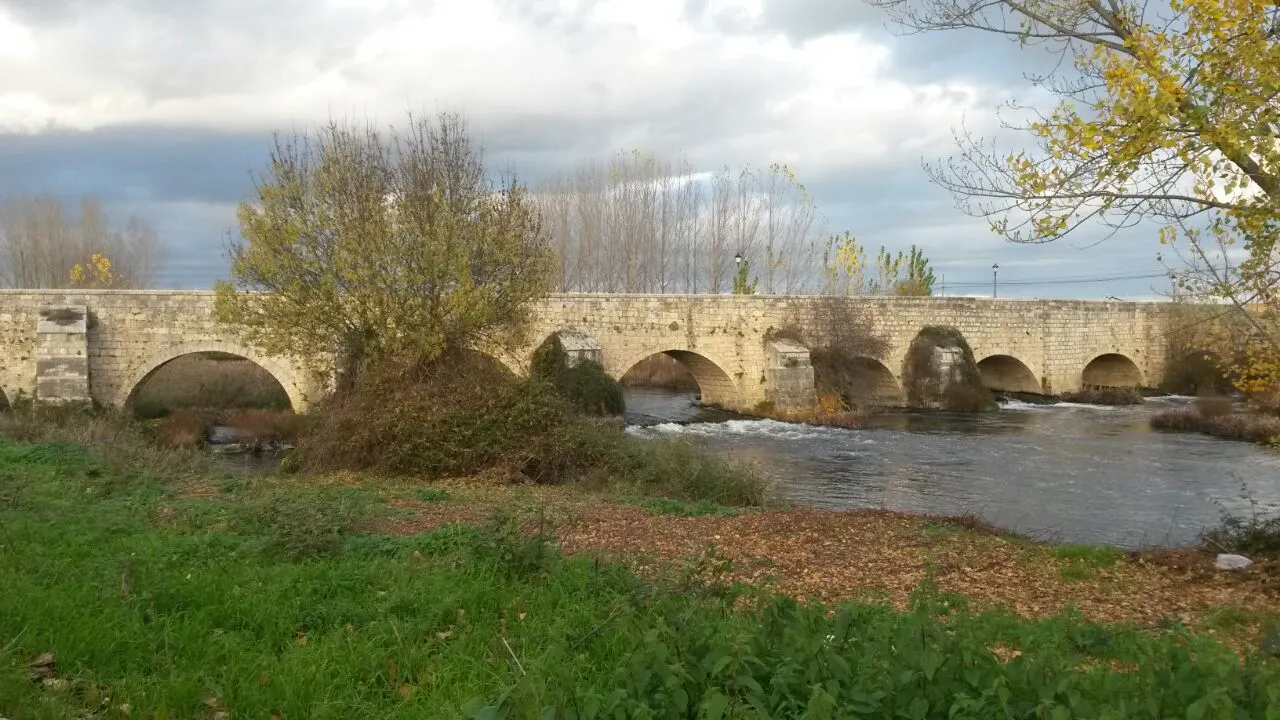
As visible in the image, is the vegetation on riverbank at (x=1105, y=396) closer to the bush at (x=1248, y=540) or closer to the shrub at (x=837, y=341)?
the shrub at (x=837, y=341)

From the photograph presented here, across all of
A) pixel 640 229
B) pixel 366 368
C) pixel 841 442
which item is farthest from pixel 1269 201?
pixel 640 229

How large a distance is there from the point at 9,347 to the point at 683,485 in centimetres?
1551

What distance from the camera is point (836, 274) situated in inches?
1593

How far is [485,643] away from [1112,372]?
34075 millimetres

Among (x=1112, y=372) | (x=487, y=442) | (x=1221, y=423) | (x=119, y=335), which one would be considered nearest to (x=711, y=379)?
(x=1221, y=423)

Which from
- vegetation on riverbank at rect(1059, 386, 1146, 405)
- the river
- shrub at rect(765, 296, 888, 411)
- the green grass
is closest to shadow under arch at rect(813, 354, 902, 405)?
shrub at rect(765, 296, 888, 411)

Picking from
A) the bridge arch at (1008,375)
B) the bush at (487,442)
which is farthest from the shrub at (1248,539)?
the bridge arch at (1008,375)

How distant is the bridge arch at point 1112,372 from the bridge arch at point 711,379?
1389cm

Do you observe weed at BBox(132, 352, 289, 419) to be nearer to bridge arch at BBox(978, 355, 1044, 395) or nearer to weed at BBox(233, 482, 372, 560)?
weed at BBox(233, 482, 372, 560)

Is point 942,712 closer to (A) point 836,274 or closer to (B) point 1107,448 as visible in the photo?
(B) point 1107,448

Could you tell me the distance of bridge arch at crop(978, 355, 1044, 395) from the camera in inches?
1159

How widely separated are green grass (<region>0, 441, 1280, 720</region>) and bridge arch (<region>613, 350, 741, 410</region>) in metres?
18.7

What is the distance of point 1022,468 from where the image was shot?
51.6ft

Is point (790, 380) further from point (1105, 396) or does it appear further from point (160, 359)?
point (160, 359)
